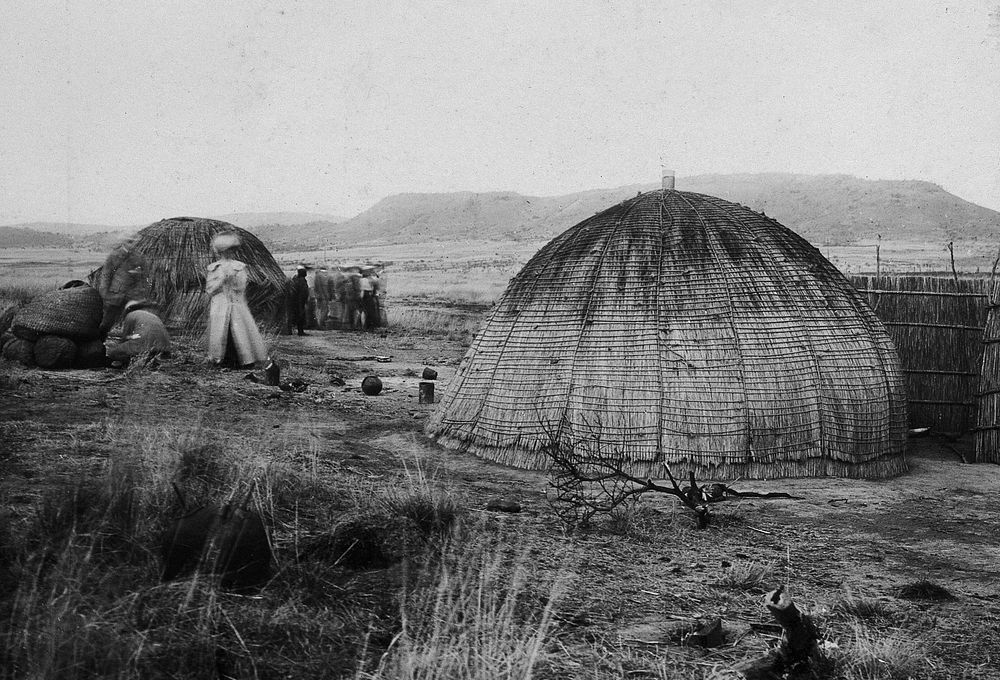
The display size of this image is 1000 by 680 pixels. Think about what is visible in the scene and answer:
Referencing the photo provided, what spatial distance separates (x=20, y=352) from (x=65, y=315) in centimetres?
80

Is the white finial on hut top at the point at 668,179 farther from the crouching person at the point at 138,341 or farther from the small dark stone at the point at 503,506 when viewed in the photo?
the crouching person at the point at 138,341

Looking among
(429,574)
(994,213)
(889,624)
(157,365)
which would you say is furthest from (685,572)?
(994,213)

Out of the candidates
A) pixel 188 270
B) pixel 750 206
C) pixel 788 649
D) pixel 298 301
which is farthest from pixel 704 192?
pixel 788 649

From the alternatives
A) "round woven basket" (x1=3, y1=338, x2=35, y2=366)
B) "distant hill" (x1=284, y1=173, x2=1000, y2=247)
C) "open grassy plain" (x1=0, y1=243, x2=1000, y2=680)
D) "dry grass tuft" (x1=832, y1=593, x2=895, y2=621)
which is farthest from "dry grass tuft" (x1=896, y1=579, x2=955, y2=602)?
"distant hill" (x1=284, y1=173, x2=1000, y2=247)

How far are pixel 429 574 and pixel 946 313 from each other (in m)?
8.61

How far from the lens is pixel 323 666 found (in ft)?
12.3

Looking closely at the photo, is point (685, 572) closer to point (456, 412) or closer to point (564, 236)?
point (456, 412)

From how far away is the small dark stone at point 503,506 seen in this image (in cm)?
640

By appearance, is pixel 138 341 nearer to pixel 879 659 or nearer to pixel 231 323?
pixel 231 323

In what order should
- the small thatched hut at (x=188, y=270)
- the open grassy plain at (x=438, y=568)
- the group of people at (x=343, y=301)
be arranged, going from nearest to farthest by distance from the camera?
the open grassy plain at (x=438, y=568) < the small thatched hut at (x=188, y=270) < the group of people at (x=343, y=301)

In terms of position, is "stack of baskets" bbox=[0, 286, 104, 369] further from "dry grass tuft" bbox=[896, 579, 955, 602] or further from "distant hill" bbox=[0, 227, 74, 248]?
"distant hill" bbox=[0, 227, 74, 248]

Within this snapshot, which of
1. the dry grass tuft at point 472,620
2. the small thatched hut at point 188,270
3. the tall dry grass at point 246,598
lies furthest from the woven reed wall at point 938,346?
the small thatched hut at point 188,270

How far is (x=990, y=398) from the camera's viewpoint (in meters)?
9.06

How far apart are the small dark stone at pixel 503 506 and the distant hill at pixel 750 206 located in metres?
57.3
